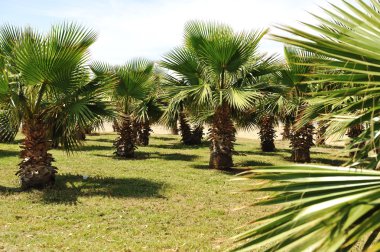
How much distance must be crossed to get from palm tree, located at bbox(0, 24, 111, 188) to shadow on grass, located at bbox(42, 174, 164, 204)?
566 mm

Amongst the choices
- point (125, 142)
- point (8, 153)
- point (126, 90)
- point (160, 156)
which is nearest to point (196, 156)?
point (160, 156)

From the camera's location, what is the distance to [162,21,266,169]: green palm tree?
35.3ft

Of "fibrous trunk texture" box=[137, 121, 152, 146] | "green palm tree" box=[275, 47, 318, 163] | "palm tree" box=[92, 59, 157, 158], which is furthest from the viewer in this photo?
"fibrous trunk texture" box=[137, 121, 152, 146]

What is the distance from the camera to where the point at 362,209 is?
172cm

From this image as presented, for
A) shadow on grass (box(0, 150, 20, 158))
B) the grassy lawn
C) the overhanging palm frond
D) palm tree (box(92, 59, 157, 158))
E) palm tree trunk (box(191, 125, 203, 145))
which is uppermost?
palm tree (box(92, 59, 157, 158))

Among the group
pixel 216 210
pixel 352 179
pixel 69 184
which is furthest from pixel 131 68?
pixel 352 179

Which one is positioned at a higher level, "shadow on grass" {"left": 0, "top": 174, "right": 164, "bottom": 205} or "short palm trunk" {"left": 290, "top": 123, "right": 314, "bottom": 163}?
"short palm trunk" {"left": 290, "top": 123, "right": 314, "bottom": 163}

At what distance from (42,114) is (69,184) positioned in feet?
5.85

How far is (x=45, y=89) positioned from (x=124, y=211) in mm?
3182

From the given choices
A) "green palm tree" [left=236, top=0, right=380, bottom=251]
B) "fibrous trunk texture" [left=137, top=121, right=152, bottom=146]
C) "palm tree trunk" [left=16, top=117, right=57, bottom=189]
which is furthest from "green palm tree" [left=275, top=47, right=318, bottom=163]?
"green palm tree" [left=236, top=0, right=380, bottom=251]

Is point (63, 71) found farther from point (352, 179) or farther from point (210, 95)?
point (352, 179)

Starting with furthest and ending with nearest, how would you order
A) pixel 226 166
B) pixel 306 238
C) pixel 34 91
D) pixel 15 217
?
pixel 226 166
pixel 34 91
pixel 15 217
pixel 306 238

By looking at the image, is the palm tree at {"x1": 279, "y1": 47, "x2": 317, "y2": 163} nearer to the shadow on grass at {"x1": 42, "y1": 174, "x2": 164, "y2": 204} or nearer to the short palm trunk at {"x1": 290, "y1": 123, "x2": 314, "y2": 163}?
the short palm trunk at {"x1": 290, "y1": 123, "x2": 314, "y2": 163}

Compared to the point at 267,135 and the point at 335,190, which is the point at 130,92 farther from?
the point at 335,190
